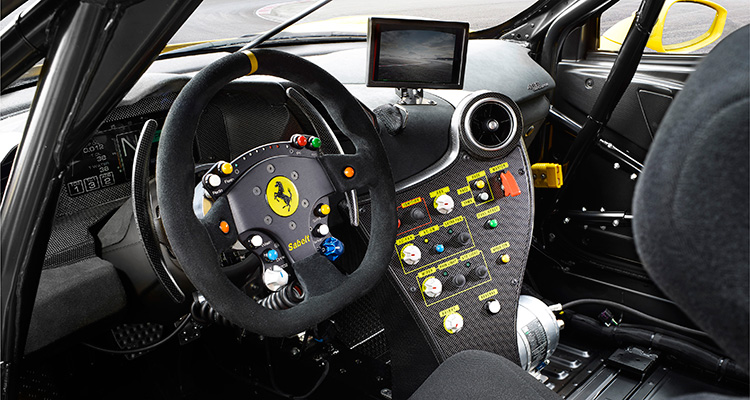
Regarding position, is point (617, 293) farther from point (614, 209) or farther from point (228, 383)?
point (228, 383)

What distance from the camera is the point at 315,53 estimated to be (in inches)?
93.7

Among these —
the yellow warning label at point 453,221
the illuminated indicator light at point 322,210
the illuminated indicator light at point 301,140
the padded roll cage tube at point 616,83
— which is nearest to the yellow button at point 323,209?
the illuminated indicator light at point 322,210

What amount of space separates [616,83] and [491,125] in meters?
0.64

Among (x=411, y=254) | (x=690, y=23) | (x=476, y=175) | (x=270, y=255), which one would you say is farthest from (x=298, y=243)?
(x=690, y=23)

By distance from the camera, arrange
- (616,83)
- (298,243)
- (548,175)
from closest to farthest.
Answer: (298,243) → (616,83) → (548,175)

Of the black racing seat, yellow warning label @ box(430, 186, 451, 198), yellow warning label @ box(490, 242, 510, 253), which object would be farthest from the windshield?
the black racing seat

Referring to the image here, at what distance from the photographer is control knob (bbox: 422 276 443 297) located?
171 cm

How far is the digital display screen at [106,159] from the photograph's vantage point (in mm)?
1468

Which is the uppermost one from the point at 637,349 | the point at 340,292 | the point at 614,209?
the point at 340,292

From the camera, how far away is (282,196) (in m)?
1.24

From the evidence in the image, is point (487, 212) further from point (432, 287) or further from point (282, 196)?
point (282, 196)

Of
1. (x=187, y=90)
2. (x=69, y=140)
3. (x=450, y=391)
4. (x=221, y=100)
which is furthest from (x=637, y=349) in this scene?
(x=69, y=140)

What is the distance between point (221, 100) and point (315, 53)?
2.75 ft

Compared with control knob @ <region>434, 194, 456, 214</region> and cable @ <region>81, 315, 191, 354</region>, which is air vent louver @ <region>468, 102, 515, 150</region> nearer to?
control knob @ <region>434, 194, 456, 214</region>
